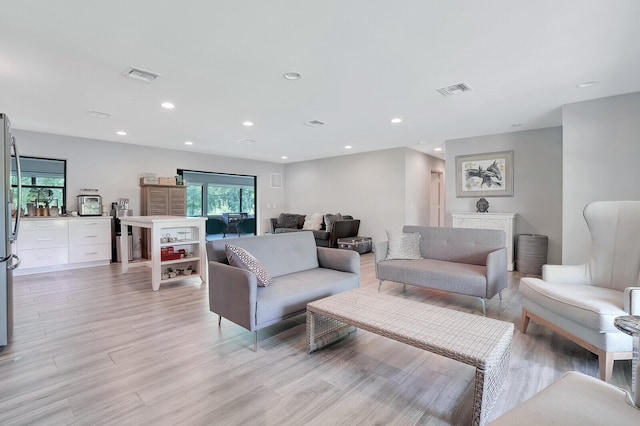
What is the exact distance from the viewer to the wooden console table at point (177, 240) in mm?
4055

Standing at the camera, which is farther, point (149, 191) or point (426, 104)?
point (149, 191)

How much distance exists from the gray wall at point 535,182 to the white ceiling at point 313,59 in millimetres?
714

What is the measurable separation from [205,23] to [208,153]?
593 centimetres

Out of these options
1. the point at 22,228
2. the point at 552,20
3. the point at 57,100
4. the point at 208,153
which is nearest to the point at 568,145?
the point at 552,20

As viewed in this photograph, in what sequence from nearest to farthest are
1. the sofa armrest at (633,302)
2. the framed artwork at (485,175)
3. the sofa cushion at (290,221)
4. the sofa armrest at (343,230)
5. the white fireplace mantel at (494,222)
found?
the sofa armrest at (633,302) → the white fireplace mantel at (494,222) → the framed artwork at (485,175) → the sofa armrest at (343,230) → the sofa cushion at (290,221)

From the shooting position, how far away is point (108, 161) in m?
6.27

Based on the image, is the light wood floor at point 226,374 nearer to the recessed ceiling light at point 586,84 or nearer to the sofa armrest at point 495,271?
the sofa armrest at point 495,271

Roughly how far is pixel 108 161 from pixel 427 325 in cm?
690

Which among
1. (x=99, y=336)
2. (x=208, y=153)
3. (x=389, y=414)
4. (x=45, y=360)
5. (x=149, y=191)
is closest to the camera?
(x=389, y=414)

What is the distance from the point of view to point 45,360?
2.26 meters

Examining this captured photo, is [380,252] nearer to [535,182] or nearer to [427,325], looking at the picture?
[427,325]

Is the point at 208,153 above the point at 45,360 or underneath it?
above

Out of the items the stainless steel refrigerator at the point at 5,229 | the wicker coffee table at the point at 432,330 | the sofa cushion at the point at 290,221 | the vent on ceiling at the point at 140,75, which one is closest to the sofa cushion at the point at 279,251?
the wicker coffee table at the point at 432,330

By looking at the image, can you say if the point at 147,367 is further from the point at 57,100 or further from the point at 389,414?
the point at 57,100
